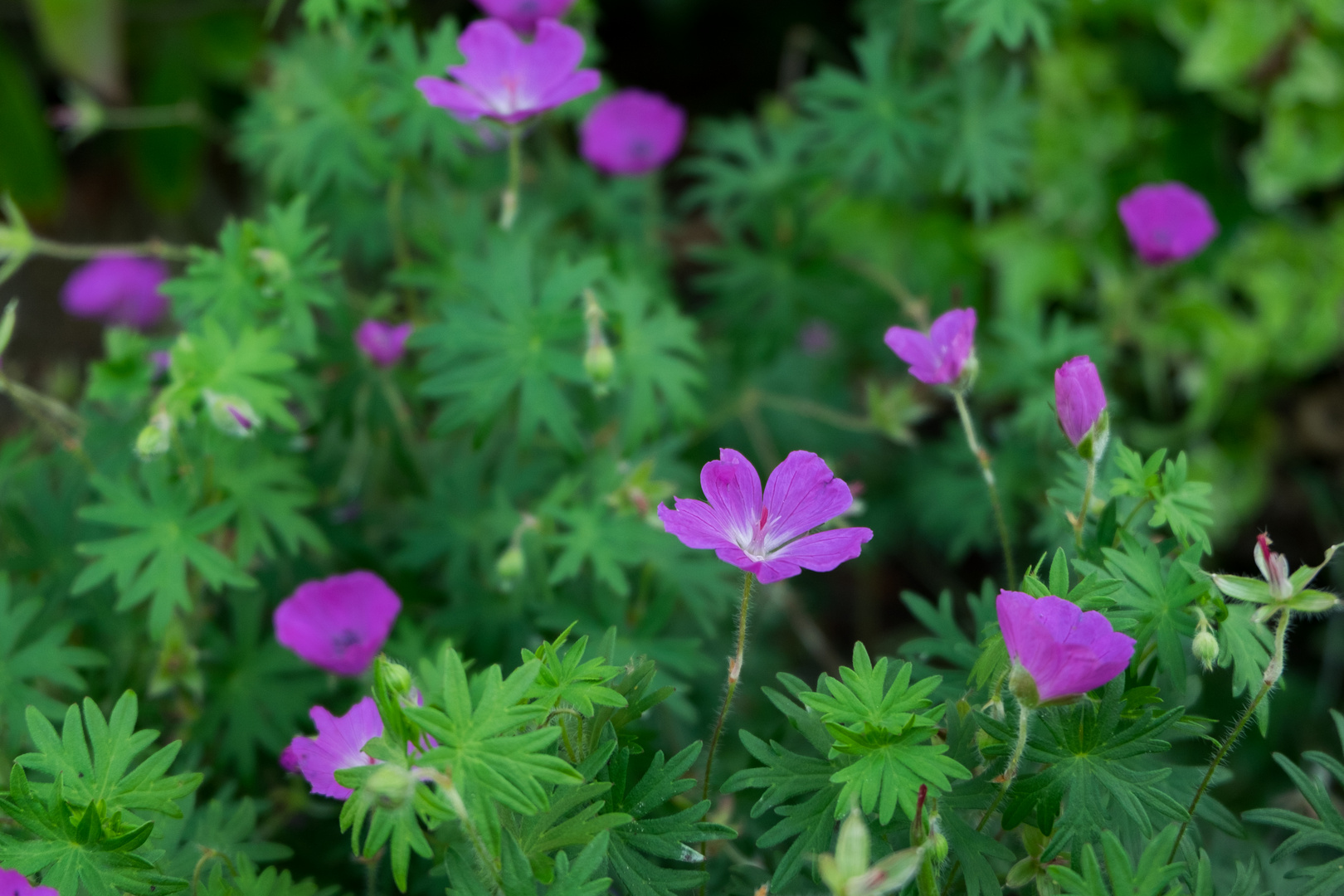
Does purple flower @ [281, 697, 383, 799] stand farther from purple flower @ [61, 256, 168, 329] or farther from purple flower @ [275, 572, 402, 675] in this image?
purple flower @ [61, 256, 168, 329]

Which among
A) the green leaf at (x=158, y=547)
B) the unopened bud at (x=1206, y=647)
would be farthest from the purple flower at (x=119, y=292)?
the unopened bud at (x=1206, y=647)

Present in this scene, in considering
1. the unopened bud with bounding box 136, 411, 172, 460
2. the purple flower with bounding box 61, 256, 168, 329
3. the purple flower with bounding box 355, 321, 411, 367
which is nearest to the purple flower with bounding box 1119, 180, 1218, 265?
the purple flower with bounding box 355, 321, 411, 367

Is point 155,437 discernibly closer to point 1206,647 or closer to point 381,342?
point 381,342

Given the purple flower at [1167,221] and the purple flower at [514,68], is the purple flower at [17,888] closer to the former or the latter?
the purple flower at [514,68]

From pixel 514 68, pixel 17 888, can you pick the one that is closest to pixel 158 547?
pixel 17 888

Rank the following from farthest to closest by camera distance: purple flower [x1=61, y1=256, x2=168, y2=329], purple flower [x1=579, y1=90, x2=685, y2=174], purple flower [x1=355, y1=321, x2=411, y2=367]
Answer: purple flower [x1=61, y1=256, x2=168, y2=329] → purple flower [x1=579, y1=90, x2=685, y2=174] → purple flower [x1=355, y1=321, x2=411, y2=367]

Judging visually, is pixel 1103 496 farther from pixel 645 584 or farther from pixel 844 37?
pixel 844 37
